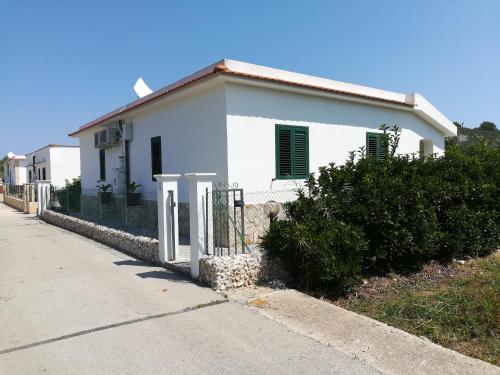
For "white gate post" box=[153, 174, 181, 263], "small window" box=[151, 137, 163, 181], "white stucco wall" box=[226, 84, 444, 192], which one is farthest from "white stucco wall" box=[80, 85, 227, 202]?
"white gate post" box=[153, 174, 181, 263]

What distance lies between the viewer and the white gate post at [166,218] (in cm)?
752

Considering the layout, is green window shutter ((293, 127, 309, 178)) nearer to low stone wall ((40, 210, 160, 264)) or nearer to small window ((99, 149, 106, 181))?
low stone wall ((40, 210, 160, 264))

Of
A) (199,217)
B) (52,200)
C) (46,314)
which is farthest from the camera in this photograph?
(52,200)

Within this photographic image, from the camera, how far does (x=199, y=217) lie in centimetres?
662

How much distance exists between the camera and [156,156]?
38.8 ft

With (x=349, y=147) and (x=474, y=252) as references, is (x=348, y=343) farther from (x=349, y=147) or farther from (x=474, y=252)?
(x=349, y=147)

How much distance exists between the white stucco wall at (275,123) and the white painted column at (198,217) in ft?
7.23

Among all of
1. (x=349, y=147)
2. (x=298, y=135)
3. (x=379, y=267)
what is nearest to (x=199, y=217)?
(x=379, y=267)

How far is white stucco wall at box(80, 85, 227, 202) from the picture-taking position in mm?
9094

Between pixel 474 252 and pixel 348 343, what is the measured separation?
504 cm

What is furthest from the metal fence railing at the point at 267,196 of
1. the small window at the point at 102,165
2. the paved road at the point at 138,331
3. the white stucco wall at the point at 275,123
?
the small window at the point at 102,165

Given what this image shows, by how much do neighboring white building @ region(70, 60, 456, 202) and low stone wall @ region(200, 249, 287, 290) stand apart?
2.78m

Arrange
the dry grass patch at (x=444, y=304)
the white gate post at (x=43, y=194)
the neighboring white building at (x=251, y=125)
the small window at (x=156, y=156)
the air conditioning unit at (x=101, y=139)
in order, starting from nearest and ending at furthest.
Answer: the dry grass patch at (x=444, y=304)
the neighboring white building at (x=251, y=125)
the small window at (x=156, y=156)
the air conditioning unit at (x=101, y=139)
the white gate post at (x=43, y=194)

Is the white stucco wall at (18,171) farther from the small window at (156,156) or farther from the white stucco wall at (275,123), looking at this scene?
the white stucco wall at (275,123)
